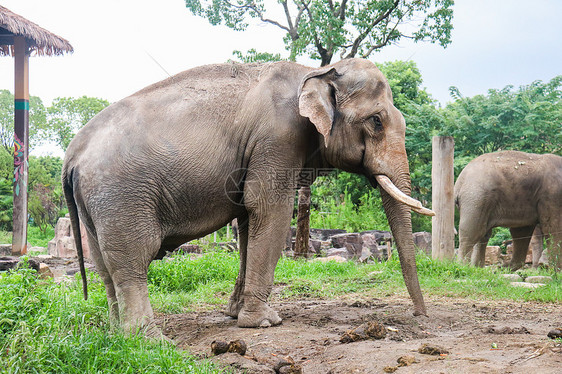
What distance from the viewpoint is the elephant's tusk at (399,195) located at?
15.1 ft

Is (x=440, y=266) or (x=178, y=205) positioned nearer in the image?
(x=178, y=205)

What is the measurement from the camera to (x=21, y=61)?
527 inches

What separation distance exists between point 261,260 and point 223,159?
3.02ft

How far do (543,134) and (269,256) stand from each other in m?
10.5

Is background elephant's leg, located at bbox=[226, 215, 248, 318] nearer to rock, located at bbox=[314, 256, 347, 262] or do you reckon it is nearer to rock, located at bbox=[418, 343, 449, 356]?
rock, located at bbox=[418, 343, 449, 356]

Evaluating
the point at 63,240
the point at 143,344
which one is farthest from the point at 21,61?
the point at 143,344

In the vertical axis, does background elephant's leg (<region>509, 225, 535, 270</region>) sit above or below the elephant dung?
above

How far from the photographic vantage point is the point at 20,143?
13.1 metres

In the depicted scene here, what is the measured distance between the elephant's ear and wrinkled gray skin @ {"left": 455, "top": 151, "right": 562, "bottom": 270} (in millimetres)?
4709

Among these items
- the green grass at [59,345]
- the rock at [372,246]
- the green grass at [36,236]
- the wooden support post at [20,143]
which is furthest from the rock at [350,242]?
the green grass at [36,236]

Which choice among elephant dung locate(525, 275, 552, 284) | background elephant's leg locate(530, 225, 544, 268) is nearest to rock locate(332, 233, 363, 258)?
background elephant's leg locate(530, 225, 544, 268)

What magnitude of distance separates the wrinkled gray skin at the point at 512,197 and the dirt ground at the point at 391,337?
9.09 ft

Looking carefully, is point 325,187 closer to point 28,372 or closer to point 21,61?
point 21,61

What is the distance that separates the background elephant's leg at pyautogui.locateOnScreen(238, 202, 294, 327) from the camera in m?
4.79
